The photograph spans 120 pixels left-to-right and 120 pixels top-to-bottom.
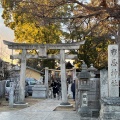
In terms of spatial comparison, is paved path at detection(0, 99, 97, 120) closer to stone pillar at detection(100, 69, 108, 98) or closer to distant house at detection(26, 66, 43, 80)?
stone pillar at detection(100, 69, 108, 98)

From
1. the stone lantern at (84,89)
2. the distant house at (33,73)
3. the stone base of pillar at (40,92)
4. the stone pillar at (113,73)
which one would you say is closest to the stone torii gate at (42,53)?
the stone lantern at (84,89)

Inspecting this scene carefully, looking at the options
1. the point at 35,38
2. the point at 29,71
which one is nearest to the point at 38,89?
the point at 35,38

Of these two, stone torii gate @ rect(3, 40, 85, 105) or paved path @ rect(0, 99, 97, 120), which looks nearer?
paved path @ rect(0, 99, 97, 120)

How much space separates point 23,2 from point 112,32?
31.4ft

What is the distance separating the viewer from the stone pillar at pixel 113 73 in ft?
39.4

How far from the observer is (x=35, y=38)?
35.8 metres

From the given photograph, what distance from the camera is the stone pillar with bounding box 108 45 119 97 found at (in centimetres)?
1202

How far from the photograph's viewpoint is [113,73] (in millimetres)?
12234

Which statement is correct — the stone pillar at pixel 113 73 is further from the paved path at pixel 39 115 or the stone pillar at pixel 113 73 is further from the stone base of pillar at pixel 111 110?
the paved path at pixel 39 115

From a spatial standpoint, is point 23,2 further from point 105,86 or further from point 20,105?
point 20,105

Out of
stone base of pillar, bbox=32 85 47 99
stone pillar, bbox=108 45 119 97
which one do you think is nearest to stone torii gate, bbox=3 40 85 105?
stone pillar, bbox=108 45 119 97

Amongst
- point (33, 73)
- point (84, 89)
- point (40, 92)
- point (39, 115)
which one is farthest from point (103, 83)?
point (33, 73)

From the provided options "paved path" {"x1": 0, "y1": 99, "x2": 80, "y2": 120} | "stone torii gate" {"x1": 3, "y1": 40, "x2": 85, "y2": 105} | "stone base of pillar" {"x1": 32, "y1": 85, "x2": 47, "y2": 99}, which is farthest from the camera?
"stone base of pillar" {"x1": 32, "y1": 85, "x2": 47, "y2": 99}

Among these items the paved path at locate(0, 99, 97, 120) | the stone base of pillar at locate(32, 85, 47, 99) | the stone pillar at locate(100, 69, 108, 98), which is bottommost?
the paved path at locate(0, 99, 97, 120)
